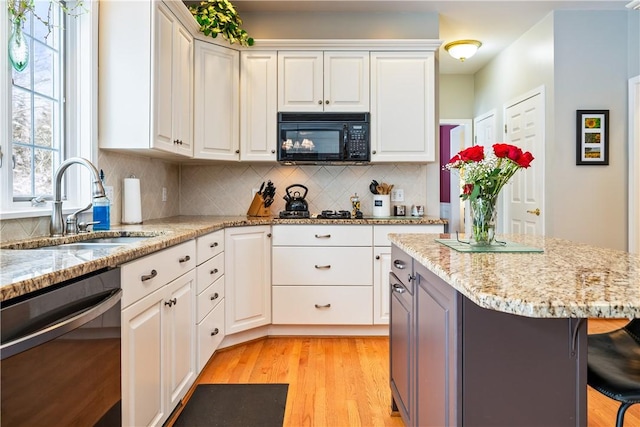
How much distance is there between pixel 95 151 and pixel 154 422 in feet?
4.90

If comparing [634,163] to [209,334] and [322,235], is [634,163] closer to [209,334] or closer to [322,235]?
[322,235]

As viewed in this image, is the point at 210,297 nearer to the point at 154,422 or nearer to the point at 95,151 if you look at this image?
the point at 154,422

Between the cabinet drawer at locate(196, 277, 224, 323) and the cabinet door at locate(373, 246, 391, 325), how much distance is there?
1.13 metres

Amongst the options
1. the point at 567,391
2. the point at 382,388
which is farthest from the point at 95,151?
the point at 567,391

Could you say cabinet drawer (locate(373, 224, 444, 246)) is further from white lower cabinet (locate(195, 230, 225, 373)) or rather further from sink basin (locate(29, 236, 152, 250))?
sink basin (locate(29, 236, 152, 250))

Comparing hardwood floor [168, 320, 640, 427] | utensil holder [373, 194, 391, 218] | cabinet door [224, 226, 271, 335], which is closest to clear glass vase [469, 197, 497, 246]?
hardwood floor [168, 320, 640, 427]

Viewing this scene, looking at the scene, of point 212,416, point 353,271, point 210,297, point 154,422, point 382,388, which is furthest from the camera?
point 353,271

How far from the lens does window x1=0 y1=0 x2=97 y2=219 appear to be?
1771mm

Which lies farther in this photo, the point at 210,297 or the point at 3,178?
the point at 210,297

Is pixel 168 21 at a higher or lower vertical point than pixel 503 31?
lower

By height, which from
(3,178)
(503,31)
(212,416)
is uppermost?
(503,31)

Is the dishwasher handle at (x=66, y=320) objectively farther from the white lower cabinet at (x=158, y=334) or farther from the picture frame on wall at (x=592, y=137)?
the picture frame on wall at (x=592, y=137)

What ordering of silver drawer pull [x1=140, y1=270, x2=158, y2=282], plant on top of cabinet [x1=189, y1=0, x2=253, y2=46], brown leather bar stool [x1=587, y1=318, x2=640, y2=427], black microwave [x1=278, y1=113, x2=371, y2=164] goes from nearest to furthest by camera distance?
brown leather bar stool [x1=587, y1=318, x2=640, y2=427] → silver drawer pull [x1=140, y1=270, x2=158, y2=282] → plant on top of cabinet [x1=189, y1=0, x2=253, y2=46] → black microwave [x1=278, y1=113, x2=371, y2=164]

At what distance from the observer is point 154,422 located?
1670mm
